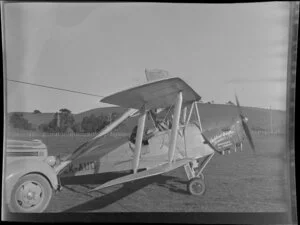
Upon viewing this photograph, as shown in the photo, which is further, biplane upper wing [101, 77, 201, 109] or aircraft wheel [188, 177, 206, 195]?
aircraft wheel [188, 177, 206, 195]

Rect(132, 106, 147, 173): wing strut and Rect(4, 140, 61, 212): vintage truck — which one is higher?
Rect(132, 106, 147, 173): wing strut

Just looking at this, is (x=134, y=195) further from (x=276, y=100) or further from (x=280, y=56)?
(x=280, y=56)

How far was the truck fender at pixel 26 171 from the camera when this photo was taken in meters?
2.85

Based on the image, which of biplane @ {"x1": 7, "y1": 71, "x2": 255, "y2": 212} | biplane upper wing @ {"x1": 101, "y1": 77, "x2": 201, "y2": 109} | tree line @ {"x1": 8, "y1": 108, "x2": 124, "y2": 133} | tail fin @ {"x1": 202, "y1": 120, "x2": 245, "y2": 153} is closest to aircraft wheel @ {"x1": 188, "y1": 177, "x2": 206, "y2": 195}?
biplane @ {"x1": 7, "y1": 71, "x2": 255, "y2": 212}

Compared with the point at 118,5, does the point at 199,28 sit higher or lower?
lower

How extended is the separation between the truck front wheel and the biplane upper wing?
2.71ft

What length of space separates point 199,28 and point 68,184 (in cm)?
162

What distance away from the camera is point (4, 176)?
113 inches

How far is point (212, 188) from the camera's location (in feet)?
9.42

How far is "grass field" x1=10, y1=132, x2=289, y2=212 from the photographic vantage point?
9.36 ft

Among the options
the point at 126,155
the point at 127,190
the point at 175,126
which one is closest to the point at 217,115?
the point at 175,126

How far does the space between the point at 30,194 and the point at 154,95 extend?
1252 millimetres

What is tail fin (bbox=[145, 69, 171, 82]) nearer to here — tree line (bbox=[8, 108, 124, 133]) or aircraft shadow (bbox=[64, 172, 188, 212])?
tree line (bbox=[8, 108, 124, 133])

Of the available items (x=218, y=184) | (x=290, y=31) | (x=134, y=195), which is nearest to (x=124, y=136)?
(x=134, y=195)
